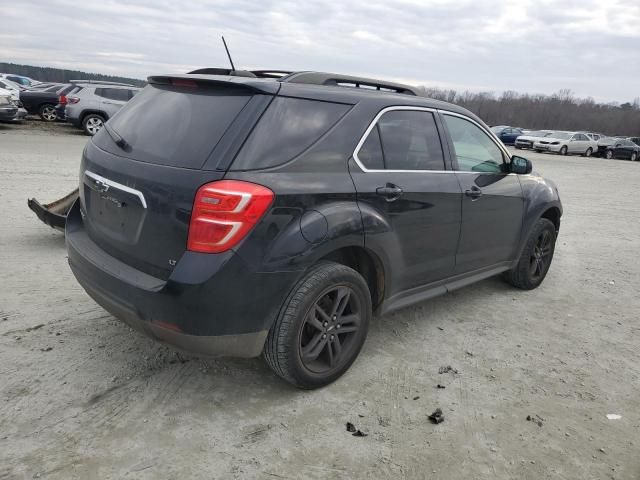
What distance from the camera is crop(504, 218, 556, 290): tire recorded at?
507 cm

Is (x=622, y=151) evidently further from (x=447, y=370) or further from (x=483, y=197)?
(x=447, y=370)

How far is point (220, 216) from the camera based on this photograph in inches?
101

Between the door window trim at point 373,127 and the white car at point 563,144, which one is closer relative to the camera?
the door window trim at point 373,127

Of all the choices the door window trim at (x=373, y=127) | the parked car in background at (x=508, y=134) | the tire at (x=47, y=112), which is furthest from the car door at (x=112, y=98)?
the parked car in background at (x=508, y=134)

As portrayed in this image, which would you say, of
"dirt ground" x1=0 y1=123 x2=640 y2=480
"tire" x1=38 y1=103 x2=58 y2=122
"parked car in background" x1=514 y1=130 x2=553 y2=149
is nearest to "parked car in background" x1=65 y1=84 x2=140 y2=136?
"tire" x1=38 y1=103 x2=58 y2=122

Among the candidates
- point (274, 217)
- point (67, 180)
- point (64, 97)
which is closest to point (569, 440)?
point (274, 217)

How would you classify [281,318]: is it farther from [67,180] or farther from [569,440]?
Result: [67,180]

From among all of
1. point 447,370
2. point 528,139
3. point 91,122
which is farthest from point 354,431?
point 528,139

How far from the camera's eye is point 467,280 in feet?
14.1

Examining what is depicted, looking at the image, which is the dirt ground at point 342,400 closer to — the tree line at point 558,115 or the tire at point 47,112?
the tire at point 47,112

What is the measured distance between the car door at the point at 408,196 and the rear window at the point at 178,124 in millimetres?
807

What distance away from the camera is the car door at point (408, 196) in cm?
325

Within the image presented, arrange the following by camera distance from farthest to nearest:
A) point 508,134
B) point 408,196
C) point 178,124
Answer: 1. point 508,134
2. point 408,196
3. point 178,124

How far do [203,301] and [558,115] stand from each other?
9574cm
